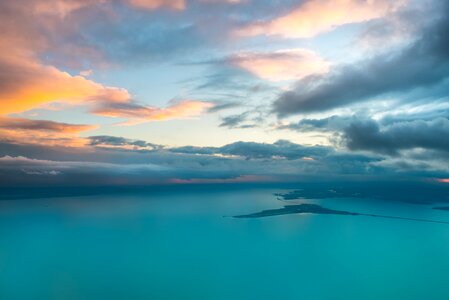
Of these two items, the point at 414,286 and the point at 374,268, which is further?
the point at 374,268

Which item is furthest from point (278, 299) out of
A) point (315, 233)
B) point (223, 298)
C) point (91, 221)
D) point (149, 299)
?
point (91, 221)

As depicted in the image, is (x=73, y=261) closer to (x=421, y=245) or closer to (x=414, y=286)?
(x=414, y=286)

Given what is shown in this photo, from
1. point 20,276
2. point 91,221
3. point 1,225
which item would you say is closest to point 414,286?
point 20,276

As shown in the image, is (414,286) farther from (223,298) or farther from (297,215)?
(297,215)

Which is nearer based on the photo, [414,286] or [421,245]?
[414,286]

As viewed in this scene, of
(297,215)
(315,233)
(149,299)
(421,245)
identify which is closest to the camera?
(149,299)

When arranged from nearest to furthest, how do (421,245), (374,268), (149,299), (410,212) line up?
1. (149,299)
2. (374,268)
3. (421,245)
4. (410,212)
